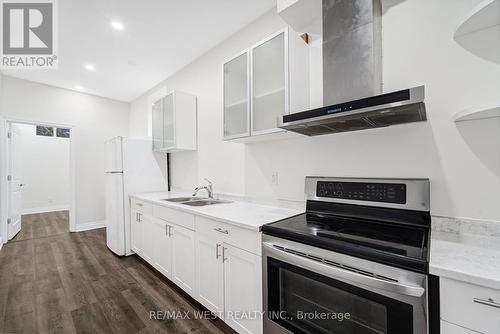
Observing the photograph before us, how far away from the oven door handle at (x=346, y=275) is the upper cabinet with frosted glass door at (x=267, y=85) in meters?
0.90

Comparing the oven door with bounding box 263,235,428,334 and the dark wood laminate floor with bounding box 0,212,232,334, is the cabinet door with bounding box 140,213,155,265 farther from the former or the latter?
the oven door with bounding box 263,235,428,334

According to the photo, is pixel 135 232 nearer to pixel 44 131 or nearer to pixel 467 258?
pixel 467 258

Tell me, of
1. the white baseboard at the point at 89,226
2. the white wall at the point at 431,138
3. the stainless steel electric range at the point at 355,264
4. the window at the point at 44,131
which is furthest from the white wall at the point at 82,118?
the stainless steel electric range at the point at 355,264

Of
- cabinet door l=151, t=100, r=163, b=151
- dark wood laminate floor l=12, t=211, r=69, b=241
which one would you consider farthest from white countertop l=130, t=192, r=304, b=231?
dark wood laminate floor l=12, t=211, r=69, b=241

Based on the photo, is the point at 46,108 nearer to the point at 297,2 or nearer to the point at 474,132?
the point at 297,2

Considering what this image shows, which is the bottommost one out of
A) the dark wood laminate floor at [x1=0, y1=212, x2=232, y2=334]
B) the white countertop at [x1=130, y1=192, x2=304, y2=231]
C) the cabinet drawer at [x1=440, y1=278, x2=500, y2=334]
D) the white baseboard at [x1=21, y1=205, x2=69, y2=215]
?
the dark wood laminate floor at [x1=0, y1=212, x2=232, y2=334]

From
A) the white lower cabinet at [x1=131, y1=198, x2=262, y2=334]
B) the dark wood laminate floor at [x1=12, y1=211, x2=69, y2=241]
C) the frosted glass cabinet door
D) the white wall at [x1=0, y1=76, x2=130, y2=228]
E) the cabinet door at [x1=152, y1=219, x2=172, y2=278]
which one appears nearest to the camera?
the white lower cabinet at [x1=131, y1=198, x2=262, y2=334]

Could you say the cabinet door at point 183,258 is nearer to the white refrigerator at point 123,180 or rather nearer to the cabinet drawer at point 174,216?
the cabinet drawer at point 174,216

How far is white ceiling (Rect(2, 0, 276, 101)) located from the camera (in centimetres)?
212

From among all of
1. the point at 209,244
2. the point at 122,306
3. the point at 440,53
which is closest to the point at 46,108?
the point at 122,306

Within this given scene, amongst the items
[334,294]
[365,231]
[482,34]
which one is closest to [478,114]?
[482,34]

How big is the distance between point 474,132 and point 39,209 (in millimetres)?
8766

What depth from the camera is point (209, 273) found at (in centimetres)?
177

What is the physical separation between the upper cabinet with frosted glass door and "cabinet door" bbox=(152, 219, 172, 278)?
1.25 meters
